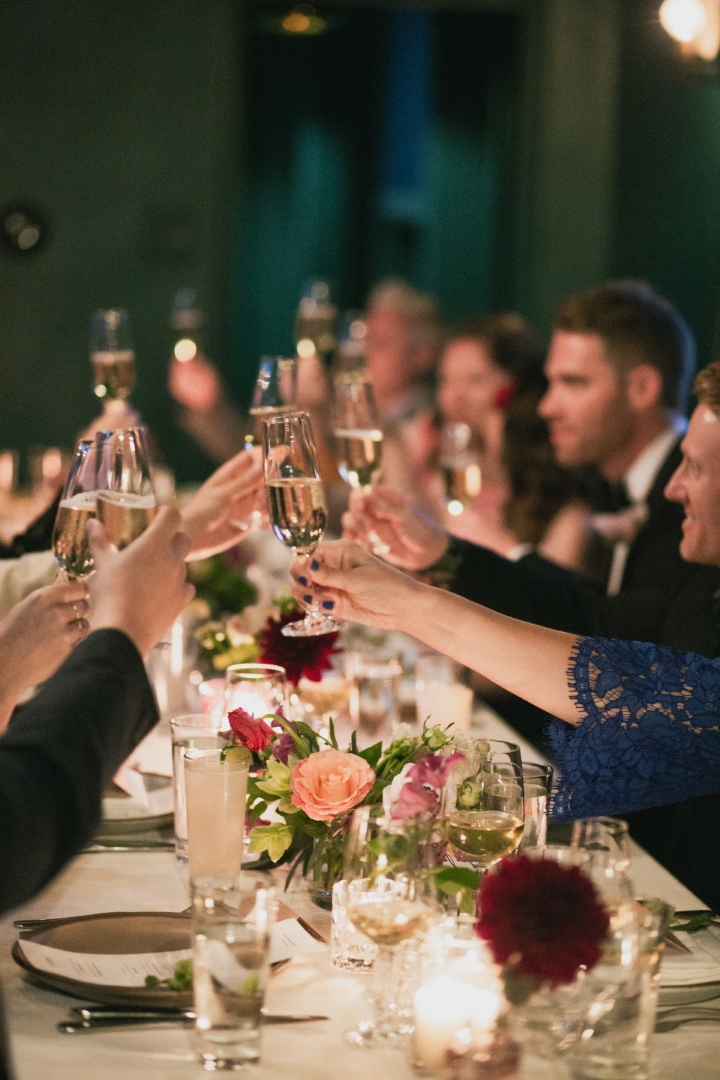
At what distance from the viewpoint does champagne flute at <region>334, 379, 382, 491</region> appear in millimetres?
2334

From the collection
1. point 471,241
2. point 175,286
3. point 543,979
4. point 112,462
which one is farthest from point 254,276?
point 543,979

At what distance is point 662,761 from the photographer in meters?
1.48

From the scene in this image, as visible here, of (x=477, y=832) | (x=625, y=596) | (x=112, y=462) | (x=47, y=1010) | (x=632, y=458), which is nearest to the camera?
(x=47, y=1010)

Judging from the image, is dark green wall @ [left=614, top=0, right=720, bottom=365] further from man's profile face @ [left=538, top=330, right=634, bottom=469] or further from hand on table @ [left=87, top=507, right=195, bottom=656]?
hand on table @ [left=87, top=507, right=195, bottom=656]

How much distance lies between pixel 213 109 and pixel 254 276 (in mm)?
4193

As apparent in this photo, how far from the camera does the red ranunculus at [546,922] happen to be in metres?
0.99

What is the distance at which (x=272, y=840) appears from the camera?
139 cm

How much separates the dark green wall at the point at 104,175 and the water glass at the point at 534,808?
6.08m

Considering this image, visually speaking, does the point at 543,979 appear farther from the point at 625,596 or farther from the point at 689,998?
the point at 625,596

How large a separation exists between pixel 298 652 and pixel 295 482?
31 centimetres

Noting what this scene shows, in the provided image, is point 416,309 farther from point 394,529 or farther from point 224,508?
point 224,508

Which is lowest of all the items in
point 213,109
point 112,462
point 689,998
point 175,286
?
point 689,998

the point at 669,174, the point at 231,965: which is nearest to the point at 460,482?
the point at 231,965

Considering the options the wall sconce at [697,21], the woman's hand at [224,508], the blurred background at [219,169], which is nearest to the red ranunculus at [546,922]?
the woman's hand at [224,508]
